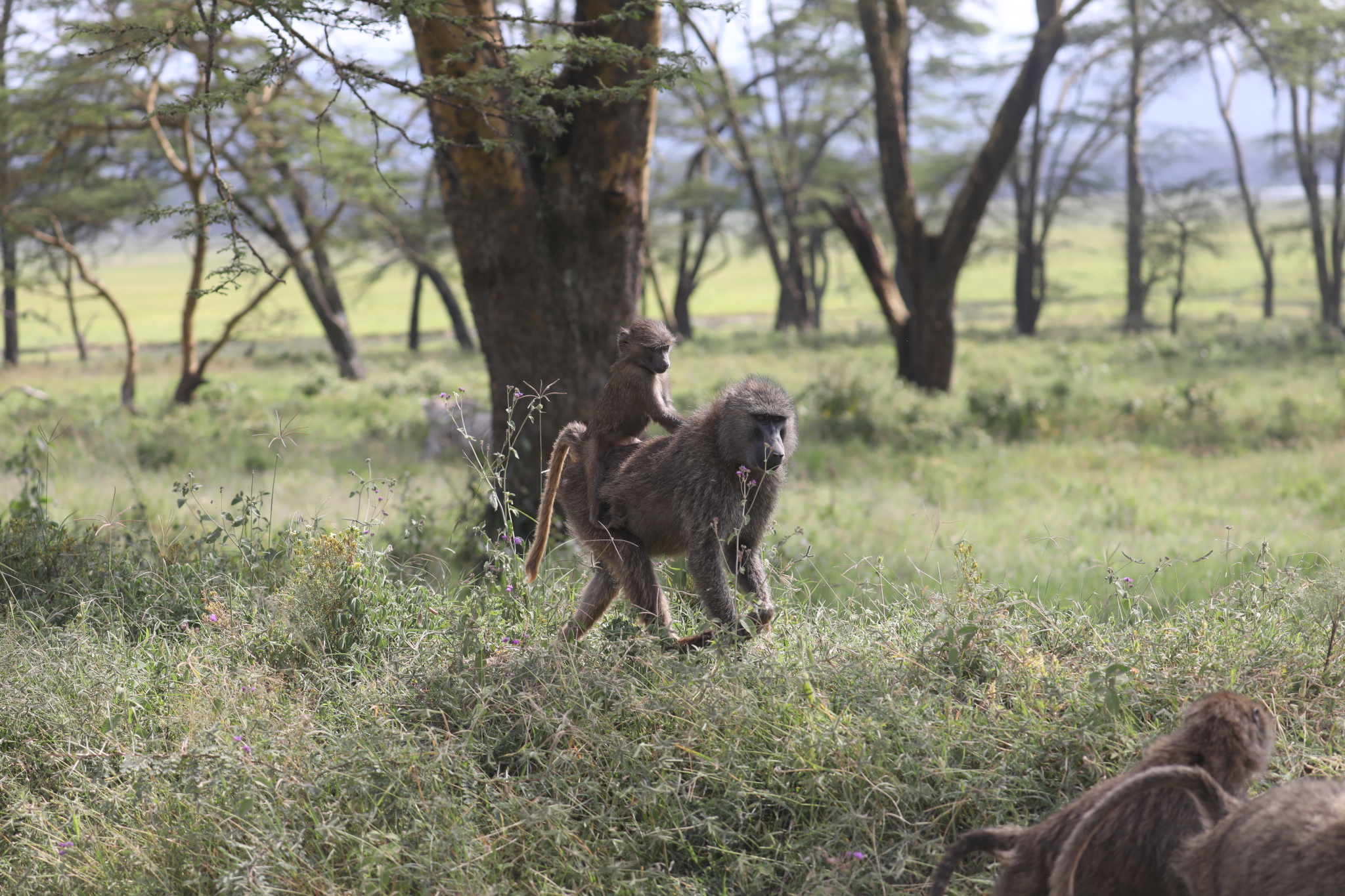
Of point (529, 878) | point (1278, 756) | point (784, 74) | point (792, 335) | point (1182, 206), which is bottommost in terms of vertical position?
point (529, 878)

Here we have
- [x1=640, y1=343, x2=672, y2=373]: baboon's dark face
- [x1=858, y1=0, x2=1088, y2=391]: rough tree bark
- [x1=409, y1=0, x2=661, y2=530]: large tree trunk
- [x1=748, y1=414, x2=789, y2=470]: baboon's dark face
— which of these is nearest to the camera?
[x1=748, y1=414, x2=789, y2=470]: baboon's dark face

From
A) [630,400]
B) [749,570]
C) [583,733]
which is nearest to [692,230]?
[630,400]

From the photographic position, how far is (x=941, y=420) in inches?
440

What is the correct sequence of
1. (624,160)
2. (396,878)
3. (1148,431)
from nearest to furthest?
(396,878) → (624,160) → (1148,431)

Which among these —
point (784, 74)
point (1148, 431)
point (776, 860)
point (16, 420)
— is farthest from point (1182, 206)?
point (776, 860)

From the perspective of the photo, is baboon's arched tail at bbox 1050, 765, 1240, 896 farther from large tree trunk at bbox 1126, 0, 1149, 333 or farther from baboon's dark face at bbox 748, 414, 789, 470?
large tree trunk at bbox 1126, 0, 1149, 333

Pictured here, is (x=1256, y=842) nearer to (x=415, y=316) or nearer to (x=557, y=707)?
(x=557, y=707)

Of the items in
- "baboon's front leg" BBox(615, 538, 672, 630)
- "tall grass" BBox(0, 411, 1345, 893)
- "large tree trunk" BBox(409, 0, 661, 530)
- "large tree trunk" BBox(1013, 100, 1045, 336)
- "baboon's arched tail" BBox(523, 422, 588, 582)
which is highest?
"large tree trunk" BBox(1013, 100, 1045, 336)

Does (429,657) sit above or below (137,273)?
below

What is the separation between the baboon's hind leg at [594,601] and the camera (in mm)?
3756

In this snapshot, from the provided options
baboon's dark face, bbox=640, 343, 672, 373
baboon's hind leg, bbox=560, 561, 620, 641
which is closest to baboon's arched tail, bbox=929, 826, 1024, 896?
baboon's hind leg, bbox=560, 561, 620, 641

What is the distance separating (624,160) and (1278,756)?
4.56 meters

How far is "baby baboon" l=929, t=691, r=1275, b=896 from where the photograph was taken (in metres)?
2.28

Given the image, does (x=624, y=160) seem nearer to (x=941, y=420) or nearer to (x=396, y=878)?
(x=396, y=878)
